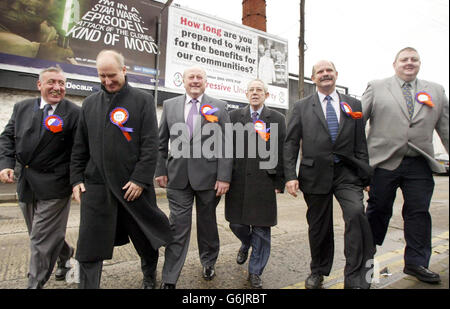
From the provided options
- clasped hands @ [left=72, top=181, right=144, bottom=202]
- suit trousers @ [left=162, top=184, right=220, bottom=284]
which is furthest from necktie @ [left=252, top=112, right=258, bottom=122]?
clasped hands @ [left=72, top=181, right=144, bottom=202]

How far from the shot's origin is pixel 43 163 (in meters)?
2.38

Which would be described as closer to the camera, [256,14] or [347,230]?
[347,230]

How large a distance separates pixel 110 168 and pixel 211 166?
94cm

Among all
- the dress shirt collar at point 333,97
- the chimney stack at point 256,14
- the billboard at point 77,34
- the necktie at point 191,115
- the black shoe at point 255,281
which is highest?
the chimney stack at point 256,14

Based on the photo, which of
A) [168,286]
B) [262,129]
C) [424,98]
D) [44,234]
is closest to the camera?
[44,234]

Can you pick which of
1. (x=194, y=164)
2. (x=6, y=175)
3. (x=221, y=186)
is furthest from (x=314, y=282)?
(x=6, y=175)

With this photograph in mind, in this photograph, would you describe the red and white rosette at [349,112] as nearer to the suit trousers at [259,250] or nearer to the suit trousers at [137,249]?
the suit trousers at [259,250]

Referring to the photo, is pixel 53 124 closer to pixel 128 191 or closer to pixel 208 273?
pixel 128 191

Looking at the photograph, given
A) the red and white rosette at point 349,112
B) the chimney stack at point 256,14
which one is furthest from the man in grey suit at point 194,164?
the chimney stack at point 256,14

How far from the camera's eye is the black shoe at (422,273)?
2.66m

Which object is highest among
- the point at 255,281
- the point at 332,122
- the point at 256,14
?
the point at 256,14

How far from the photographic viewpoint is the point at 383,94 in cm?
297

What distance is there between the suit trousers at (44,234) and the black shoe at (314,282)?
214cm
